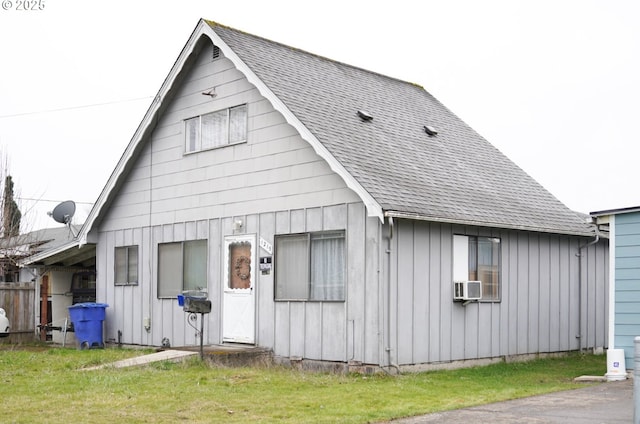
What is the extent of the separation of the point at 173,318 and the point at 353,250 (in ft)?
18.7

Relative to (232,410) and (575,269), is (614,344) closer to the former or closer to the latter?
(575,269)

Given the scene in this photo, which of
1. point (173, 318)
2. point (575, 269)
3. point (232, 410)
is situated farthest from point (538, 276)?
point (232, 410)

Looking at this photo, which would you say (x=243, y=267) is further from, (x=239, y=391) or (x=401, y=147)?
(x=239, y=391)

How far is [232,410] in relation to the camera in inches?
432

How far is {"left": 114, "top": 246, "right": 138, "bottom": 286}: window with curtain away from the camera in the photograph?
2084 centimetres

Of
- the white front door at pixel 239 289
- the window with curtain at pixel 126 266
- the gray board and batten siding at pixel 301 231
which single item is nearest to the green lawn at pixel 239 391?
the gray board and batten siding at pixel 301 231

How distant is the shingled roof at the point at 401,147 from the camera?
15.7 meters

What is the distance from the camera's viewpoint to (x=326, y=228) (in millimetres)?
15953

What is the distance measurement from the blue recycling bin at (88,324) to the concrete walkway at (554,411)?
11862mm

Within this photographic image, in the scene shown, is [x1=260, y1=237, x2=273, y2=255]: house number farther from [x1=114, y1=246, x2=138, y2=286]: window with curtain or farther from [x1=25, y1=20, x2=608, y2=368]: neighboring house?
[x1=114, y1=246, x2=138, y2=286]: window with curtain

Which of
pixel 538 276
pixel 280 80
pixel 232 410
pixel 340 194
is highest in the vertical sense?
pixel 280 80

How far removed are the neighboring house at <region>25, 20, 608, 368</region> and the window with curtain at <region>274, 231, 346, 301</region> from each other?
4 cm

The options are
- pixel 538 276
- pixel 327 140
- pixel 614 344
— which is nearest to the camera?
pixel 614 344

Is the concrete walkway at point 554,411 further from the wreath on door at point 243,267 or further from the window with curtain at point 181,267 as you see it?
the window with curtain at point 181,267
